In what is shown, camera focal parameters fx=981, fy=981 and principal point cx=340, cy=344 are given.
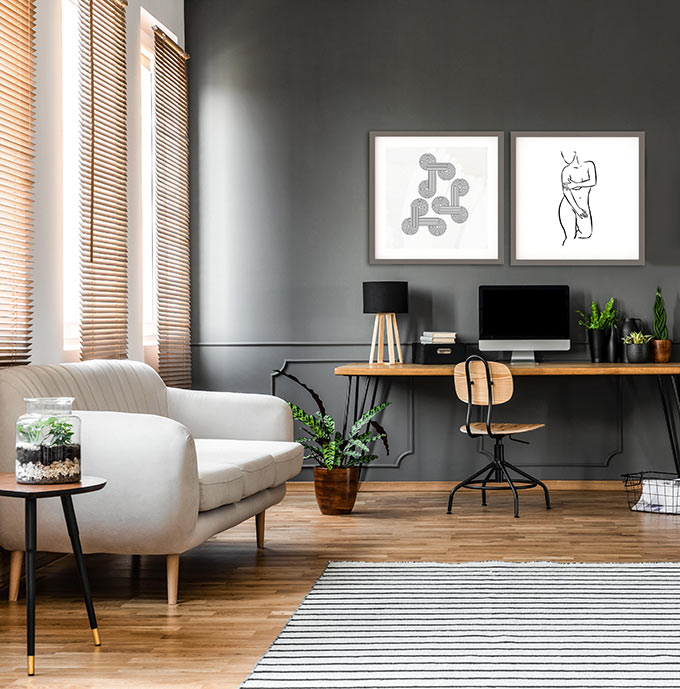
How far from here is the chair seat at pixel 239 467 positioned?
136 inches

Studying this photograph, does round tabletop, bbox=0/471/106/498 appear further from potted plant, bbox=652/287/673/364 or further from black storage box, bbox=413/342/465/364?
potted plant, bbox=652/287/673/364

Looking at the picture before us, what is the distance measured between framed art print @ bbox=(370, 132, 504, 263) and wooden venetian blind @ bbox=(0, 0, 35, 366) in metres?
2.65

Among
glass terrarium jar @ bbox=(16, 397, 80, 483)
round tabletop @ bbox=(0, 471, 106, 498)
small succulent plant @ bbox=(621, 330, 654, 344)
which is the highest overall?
small succulent plant @ bbox=(621, 330, 654, 344)

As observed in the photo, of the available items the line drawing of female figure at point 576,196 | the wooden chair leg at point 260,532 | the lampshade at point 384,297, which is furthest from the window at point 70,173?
the line drawing of female figure at point 576,196

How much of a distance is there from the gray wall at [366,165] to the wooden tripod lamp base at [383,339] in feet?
0.68

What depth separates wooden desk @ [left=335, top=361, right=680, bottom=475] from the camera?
5.32 m

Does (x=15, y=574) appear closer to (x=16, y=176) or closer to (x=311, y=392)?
(x=16, y=176)

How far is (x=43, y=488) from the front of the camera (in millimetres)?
2652

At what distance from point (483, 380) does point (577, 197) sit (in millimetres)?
1518

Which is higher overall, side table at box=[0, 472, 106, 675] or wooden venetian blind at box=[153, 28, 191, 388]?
wooden venetian blind at box=[153, 28, 191, 388]

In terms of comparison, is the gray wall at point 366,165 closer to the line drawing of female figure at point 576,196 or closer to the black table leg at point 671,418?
the black table leg at point 671,418

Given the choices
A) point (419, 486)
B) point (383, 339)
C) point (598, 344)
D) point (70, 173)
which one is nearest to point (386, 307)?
point (383, 339)

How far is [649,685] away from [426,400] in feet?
11.8

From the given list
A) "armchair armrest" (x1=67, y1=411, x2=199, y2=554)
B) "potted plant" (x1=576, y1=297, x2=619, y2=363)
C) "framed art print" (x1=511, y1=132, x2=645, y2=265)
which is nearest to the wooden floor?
"armchair armrest" (x1=67, y1=411, x2=199, y2=554)
